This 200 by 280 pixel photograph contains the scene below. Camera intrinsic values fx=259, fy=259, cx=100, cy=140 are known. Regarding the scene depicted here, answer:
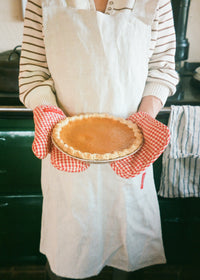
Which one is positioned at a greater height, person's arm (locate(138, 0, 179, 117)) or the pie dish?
person's arm (locate(138, 0, 179, 117))

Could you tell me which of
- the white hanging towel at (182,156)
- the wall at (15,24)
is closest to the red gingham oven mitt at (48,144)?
the white hanging towel at (182,156)

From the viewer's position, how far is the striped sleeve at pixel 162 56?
2.91ft

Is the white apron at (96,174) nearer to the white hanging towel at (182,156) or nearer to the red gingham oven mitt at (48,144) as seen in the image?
the red gingham oven mitt at (48,144)

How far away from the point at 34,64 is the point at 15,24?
0.85 metres

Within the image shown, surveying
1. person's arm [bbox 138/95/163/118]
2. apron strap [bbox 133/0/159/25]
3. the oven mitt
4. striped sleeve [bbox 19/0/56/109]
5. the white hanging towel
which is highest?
apron strap [bbox 133/0/159/25]

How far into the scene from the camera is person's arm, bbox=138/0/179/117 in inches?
35.7

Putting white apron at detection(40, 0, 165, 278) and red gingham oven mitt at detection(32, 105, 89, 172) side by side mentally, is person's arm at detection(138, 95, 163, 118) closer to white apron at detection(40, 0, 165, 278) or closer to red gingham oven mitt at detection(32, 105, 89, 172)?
white apron at detection(40, 0, 165, 278)

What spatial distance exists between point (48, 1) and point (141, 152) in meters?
0.57

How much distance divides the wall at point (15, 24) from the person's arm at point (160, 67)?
880 millimetres

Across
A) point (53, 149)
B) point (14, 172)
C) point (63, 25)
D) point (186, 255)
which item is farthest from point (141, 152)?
point (186, 255)

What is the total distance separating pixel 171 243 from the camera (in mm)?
1566

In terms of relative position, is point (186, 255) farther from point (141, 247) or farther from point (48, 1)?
point (48, 1)

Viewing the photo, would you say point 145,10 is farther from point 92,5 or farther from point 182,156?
point 182,156

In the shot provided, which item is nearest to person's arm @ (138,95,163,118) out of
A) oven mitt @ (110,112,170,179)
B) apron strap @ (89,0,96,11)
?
oven mitt @ (110,112,170,179)
